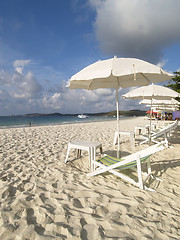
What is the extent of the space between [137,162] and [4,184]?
229 centimetres

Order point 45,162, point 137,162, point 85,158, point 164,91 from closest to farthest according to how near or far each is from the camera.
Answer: point 137,162, point 45,162, point 85,158, point 164,91

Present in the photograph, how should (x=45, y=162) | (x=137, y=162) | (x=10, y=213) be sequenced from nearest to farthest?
(x=10, y=213)
(x=137, y=162)
(x=45, y=162)

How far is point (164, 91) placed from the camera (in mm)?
5027

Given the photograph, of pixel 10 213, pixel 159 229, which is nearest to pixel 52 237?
pixel 10 213

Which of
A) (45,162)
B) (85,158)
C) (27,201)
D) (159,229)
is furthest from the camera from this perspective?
(85,158)

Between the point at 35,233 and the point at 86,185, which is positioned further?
the point at 86,185

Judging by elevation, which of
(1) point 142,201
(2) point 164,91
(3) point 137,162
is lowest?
(1) point 142,201

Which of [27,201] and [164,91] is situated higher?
[164,91]

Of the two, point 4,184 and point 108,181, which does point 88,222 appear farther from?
point 4,184

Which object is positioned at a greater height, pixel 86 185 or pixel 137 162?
pixel 137 162

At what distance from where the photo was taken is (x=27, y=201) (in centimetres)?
204

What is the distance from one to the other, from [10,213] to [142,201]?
5.74 ft

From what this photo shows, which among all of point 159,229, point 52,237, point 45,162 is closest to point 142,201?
point 159,229

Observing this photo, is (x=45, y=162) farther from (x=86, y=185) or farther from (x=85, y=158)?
(x=86, y=185)
